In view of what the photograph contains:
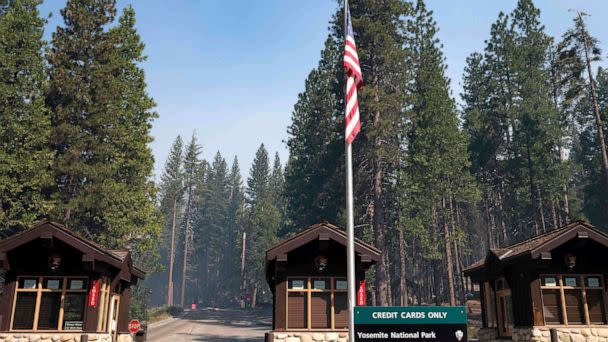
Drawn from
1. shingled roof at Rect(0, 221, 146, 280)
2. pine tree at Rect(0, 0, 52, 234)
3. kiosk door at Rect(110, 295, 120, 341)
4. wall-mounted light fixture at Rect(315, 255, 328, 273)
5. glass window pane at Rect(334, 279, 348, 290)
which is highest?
pine tree at Rect(0, 0, 52, 234)

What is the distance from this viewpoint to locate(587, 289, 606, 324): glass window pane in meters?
18.6

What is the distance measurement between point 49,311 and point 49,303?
0.28m

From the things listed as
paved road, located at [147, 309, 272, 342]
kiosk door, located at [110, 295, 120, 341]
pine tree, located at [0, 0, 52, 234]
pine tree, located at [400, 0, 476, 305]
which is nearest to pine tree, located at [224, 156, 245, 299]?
paved road, located at [147, 309, 272, 342]

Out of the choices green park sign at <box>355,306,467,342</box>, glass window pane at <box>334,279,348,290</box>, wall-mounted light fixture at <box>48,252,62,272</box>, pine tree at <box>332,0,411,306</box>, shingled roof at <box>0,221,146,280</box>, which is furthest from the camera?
pine tree at <box>332,0,411,306</box>

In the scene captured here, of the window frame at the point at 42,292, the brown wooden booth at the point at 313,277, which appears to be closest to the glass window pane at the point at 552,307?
the brown wooden booth at the point at 313,277

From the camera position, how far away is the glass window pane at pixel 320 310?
18531 mm

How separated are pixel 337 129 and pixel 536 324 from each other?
25.6 metres

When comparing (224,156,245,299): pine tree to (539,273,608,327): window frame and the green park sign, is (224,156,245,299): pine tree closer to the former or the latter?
(539,273,608,327): window frame

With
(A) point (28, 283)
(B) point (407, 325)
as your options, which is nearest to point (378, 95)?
(A) point (28, 283)

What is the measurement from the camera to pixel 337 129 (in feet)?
136

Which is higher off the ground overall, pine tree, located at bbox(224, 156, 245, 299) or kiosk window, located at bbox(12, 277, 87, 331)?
pine tree, located at bbox(224, 156, 245, 299)

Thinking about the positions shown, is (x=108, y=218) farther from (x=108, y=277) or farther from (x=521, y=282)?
(x=521, y=282)

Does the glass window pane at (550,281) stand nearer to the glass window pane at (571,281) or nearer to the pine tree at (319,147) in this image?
the glass window pane at (571,281)

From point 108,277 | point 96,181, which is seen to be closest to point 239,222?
point 96,181
